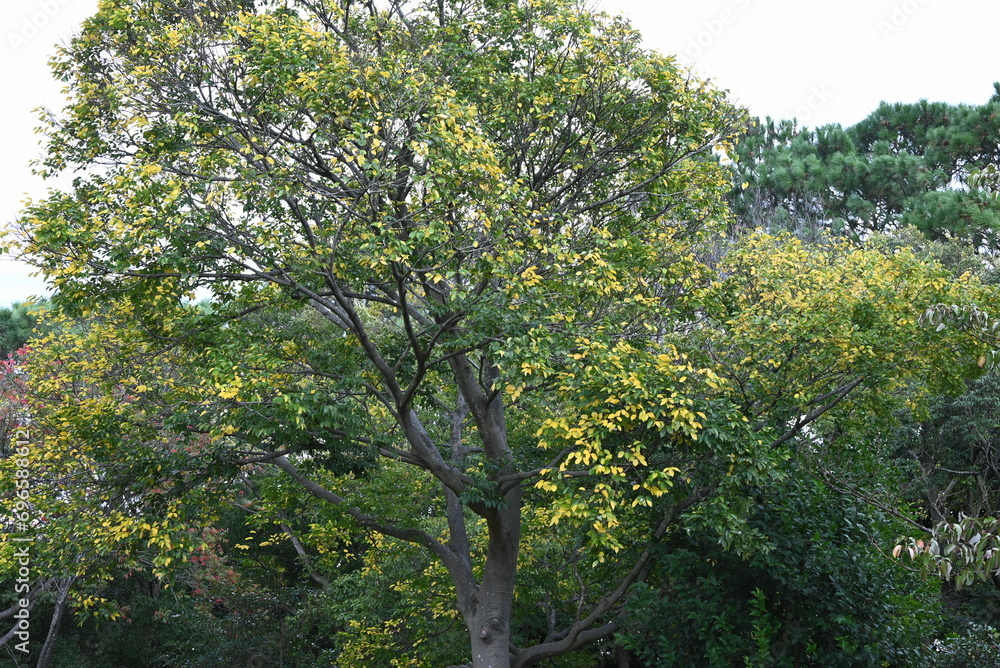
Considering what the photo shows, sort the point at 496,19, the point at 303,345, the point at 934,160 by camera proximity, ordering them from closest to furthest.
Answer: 1. the point at 303,345
2. the point at 496,19
3. the point at 934,160

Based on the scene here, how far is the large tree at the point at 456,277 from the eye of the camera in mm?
7848

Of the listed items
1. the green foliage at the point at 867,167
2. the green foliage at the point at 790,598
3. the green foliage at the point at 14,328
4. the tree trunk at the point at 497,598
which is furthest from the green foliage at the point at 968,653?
the green foliage at the point at 14,328

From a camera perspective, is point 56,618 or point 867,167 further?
point 867,167

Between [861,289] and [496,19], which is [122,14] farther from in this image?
[861,289]

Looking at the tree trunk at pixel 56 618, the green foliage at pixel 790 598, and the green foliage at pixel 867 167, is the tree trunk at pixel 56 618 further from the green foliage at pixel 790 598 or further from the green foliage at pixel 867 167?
the green foliage at pixel 867 167

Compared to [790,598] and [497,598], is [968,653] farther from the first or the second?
[497,598]

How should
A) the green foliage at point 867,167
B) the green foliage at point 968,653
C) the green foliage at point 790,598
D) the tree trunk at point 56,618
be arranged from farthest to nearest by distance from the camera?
the green foliage at point 867,167 < the tree trunk at point 56,618 < the green foliage at point 968,653 < the green foliage at point 790,598

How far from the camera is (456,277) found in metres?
9.95

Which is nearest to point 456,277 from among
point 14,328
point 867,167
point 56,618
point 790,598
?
point 790,598

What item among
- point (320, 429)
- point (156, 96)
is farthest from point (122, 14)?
point (320, 429)

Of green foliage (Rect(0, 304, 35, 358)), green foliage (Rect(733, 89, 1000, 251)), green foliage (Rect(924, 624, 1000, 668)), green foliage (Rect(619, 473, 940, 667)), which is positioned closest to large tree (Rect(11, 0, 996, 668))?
green foliage (Rect(619, 473, 940, 667))

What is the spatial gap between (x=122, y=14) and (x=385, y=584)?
928cm

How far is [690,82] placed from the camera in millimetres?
9953

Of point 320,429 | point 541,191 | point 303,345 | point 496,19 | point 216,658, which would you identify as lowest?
point 216,658
